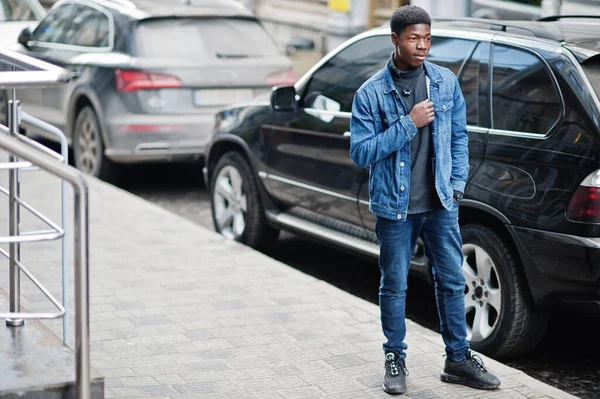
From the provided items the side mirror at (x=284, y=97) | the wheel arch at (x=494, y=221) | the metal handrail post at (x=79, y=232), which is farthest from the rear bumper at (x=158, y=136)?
the metal handrail post at (x=79, y=232)

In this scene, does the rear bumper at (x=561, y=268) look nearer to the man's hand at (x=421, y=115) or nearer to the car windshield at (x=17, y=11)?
the man's hand at (x=421, y=115)

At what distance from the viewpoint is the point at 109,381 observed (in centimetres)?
508

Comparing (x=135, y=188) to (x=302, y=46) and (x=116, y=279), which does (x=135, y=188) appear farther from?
(x=302, y=46)

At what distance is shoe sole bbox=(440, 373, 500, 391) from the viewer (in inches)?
199

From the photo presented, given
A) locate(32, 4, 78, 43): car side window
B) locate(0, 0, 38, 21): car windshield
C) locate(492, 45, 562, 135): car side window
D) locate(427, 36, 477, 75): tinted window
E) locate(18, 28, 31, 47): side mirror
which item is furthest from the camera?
locate(0, 0, 38, 21): car windshield

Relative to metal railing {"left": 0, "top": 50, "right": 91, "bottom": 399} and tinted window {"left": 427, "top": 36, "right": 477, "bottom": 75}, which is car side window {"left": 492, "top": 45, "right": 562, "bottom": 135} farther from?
metal railing {"left": 0, "top": 50, "right": 91, "bottom": 399}

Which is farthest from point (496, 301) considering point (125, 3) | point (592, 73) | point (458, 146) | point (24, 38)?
point (24, 38)

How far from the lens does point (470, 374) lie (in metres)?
5.08

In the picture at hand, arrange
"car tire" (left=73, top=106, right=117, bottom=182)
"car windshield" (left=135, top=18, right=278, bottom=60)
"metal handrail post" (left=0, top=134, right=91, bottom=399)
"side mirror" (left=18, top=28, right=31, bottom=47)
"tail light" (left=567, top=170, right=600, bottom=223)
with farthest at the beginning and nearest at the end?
"side mirror" (left=18, top=28, right=31, bottom=47) → "car tire" (left=73, top=106, right=117, bottom=182) → "car windshield" (left=135, top=18, right=278, bottom=60) → "tail light" (left=567, top=170, right=600, bottom=223) → "metal handrail post" (left=0, top=134, right=91, bottom=399)

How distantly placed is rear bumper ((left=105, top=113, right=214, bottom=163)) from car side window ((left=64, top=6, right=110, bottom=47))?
3.25 ft

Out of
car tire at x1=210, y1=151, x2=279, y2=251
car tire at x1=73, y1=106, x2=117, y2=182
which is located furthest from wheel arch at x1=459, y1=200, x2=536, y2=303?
car tire at x1=73, y1=106, x2=117, y2=182

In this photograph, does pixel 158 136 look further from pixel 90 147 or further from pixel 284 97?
pixel 284 97

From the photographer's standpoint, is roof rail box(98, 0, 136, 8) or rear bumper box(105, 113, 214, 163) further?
roof rail box(98, 0, 136, 8)

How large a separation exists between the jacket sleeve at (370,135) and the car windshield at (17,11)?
10.8 meters
